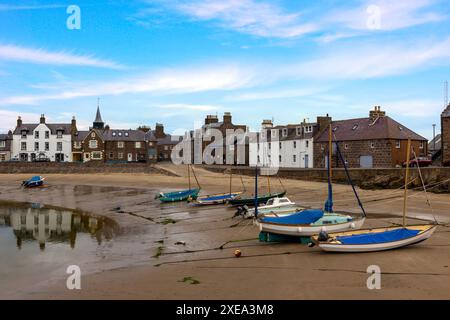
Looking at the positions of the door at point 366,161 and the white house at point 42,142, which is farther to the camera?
the white house at point 42,142

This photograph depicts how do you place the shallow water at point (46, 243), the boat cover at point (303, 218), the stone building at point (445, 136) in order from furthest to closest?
the stone building at point (445, 136) < the boat cover at point (303, 218) < the shallow water at point (46, 243)

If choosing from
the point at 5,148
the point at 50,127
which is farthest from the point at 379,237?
the point at 5,148

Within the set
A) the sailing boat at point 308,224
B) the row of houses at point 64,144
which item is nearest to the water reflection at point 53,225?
the sailing boat at point 308,224

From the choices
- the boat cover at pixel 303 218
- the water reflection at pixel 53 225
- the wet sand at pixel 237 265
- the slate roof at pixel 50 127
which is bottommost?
the water reflection at pixel 53 225

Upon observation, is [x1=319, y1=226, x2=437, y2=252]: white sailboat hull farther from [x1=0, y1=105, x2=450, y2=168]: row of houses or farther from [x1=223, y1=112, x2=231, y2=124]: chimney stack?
[x1=223, y1=112, x2=231, y2=124]: chimney stack

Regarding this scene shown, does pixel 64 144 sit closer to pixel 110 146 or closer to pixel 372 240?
pixel 110 146

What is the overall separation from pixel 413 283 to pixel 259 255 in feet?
22.8

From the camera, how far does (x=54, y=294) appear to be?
50.0ft

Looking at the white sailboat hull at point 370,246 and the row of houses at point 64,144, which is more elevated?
the row of houses at point 64,144

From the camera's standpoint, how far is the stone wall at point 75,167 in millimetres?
78688

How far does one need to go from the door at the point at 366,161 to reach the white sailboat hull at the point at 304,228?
3924 centimetres

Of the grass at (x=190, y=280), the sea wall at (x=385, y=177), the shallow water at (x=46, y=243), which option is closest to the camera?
the grass at (x=190, y=280)

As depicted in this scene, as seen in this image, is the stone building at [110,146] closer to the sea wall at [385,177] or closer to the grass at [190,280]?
the sea wall at [385,177]

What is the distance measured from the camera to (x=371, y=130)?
60.8 meters
